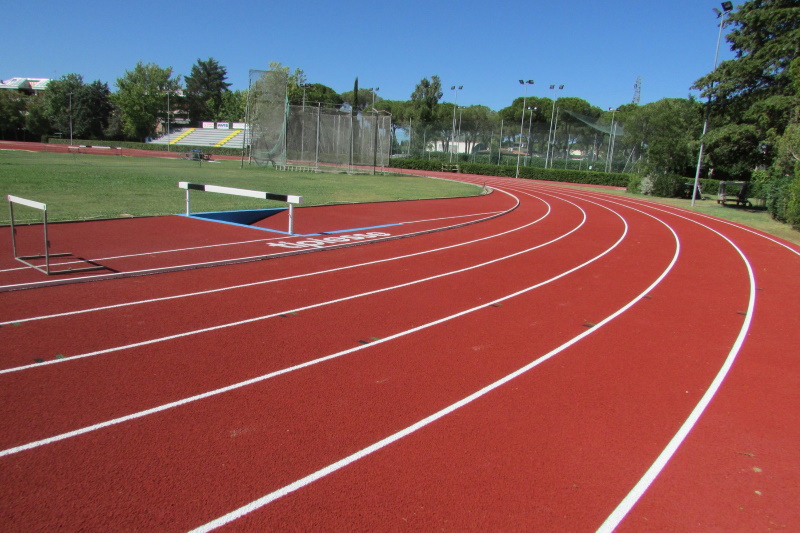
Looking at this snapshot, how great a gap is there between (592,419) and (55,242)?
10.2 metres

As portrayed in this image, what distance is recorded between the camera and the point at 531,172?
47.3 m

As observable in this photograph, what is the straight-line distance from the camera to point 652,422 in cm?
433

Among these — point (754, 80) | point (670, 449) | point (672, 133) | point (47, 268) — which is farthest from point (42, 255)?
point (672, 133)

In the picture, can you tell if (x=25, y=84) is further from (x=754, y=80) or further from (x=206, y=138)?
(x=754, y=80)

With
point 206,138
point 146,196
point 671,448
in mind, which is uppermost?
point 206,138

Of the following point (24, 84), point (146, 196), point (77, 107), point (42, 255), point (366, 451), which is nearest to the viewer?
point (366, 451)

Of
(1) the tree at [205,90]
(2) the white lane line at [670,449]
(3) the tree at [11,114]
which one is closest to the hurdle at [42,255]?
(2) the white lane line at [670,449]

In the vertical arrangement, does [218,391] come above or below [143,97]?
below

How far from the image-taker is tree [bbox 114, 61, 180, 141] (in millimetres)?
74250

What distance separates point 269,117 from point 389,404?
32.6 meters

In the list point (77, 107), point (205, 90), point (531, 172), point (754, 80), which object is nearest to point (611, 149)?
point (531, 172)

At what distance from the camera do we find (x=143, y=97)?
247 feet

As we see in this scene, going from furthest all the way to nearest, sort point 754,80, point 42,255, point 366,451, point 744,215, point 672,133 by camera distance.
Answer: point 672,133 → point 754,80 → point 744,215 → point 42,255 → point 366,451

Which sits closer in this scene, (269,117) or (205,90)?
(269,117)
